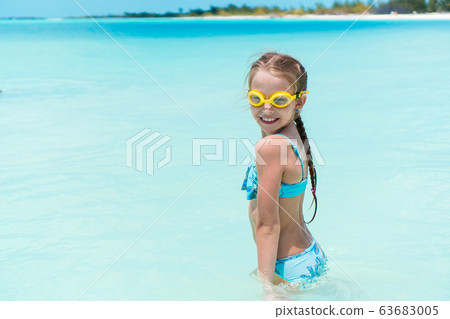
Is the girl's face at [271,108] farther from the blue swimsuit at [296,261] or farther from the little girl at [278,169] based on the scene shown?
the blue swimsuit at [296,261]

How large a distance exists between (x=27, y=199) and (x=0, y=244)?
791 millimetres

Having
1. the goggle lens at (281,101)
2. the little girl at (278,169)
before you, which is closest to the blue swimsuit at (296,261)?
the little girl at (278,169)

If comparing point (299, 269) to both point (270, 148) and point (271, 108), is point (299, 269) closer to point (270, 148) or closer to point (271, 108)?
point (270, 148)

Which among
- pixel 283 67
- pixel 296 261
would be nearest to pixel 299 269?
pixel 296 261

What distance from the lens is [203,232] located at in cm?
370

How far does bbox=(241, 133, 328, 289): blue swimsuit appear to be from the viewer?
2.19 meters

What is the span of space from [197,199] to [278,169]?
2.33 meters

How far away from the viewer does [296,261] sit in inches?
89.6

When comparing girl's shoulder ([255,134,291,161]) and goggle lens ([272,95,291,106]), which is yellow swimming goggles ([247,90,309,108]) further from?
girl's shoulder ([255,134,291,161])

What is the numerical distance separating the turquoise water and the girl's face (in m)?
0.33

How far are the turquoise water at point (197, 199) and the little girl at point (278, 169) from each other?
21 cm

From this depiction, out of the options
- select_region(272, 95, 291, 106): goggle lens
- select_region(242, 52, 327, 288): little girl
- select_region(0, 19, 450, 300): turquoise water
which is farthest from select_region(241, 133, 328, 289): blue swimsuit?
select_region(272, 95, 291, 106): goggle lens
